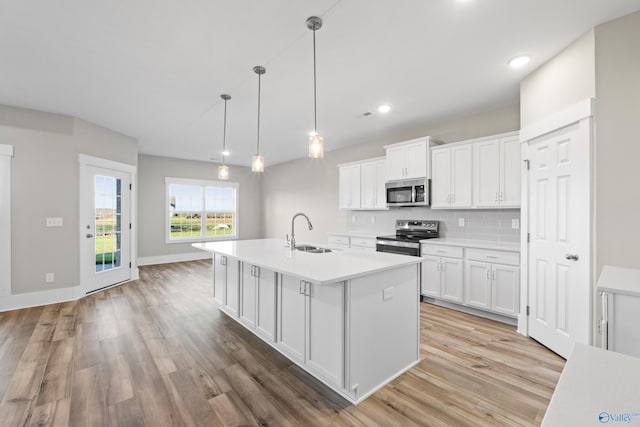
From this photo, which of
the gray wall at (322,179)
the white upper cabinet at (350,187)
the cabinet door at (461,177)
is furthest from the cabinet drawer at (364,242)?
the cabinet door at (461,177)

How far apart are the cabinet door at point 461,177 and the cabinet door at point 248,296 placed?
284 centimetres

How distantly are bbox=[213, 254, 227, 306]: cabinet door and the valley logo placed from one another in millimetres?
3306

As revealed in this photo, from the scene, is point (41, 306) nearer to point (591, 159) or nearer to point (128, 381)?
point (128, 381)

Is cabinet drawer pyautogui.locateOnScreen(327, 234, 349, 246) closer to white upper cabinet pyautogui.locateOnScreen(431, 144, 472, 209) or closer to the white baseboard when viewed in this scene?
white upper cabinet pyautogui.locateOnScreen(431, 144, 472, 209)

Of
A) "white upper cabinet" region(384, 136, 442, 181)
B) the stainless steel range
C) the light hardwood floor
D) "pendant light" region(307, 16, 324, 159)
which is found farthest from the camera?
"white upper cabinet" region(384, 136, 442, 181)

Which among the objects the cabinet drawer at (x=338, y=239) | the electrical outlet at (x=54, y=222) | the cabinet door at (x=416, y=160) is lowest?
the cabinet drawer at (x=338, y=239)

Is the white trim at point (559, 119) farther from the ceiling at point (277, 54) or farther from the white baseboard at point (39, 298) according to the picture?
the white baseboard at point (39, 298)

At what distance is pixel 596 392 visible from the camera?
0.69 metres

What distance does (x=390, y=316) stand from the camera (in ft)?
7.30

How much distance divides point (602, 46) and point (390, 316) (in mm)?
2557

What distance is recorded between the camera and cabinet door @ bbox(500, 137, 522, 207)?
3389 mm

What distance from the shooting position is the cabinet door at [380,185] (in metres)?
4.93

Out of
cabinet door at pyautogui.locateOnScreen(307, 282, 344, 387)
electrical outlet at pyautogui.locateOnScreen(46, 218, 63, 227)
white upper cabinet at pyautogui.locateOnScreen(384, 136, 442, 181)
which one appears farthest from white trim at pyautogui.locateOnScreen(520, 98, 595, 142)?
electrical outlet at pyautogui.locateOnScreen(46, 218, 63, 227)

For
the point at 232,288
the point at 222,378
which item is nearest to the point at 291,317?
the point at 222,378
